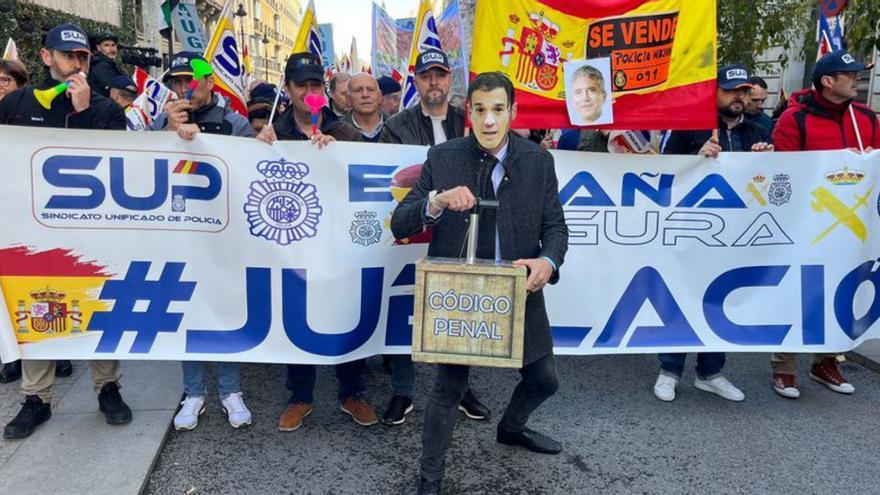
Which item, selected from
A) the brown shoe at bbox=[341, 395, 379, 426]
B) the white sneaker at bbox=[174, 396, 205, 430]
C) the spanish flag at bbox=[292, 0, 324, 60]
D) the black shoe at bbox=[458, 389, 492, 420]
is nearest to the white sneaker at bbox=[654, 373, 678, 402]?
the black shoe at bbox=[458, 389, 492, 420]

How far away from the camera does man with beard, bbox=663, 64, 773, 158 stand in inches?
176

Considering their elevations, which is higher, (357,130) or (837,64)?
(837,64)

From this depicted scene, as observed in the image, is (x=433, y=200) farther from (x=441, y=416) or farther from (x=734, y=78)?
(x=734, y=78)

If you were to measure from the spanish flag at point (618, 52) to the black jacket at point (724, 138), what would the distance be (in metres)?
0.53

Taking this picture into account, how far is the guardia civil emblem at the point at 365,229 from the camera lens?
155 inches

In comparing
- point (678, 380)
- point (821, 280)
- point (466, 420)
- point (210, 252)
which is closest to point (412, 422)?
point (466, 420)

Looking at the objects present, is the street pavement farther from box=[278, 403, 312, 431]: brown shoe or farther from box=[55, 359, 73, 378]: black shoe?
box=[55, 359, 73, 378]: black shoe

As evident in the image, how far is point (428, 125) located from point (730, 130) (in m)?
2.09

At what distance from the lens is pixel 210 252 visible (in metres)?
3.81

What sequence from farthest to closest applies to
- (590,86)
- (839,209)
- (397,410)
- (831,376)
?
(831,376)
(839,209)
(397,410)
(590,86)

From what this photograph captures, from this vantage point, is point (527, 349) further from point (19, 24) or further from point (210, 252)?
point (19, 24)

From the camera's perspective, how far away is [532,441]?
372cm

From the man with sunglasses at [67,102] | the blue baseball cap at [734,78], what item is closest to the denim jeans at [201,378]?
the man with sunglasses at [67,102]

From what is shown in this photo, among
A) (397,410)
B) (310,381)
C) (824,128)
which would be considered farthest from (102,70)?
(824,128)
